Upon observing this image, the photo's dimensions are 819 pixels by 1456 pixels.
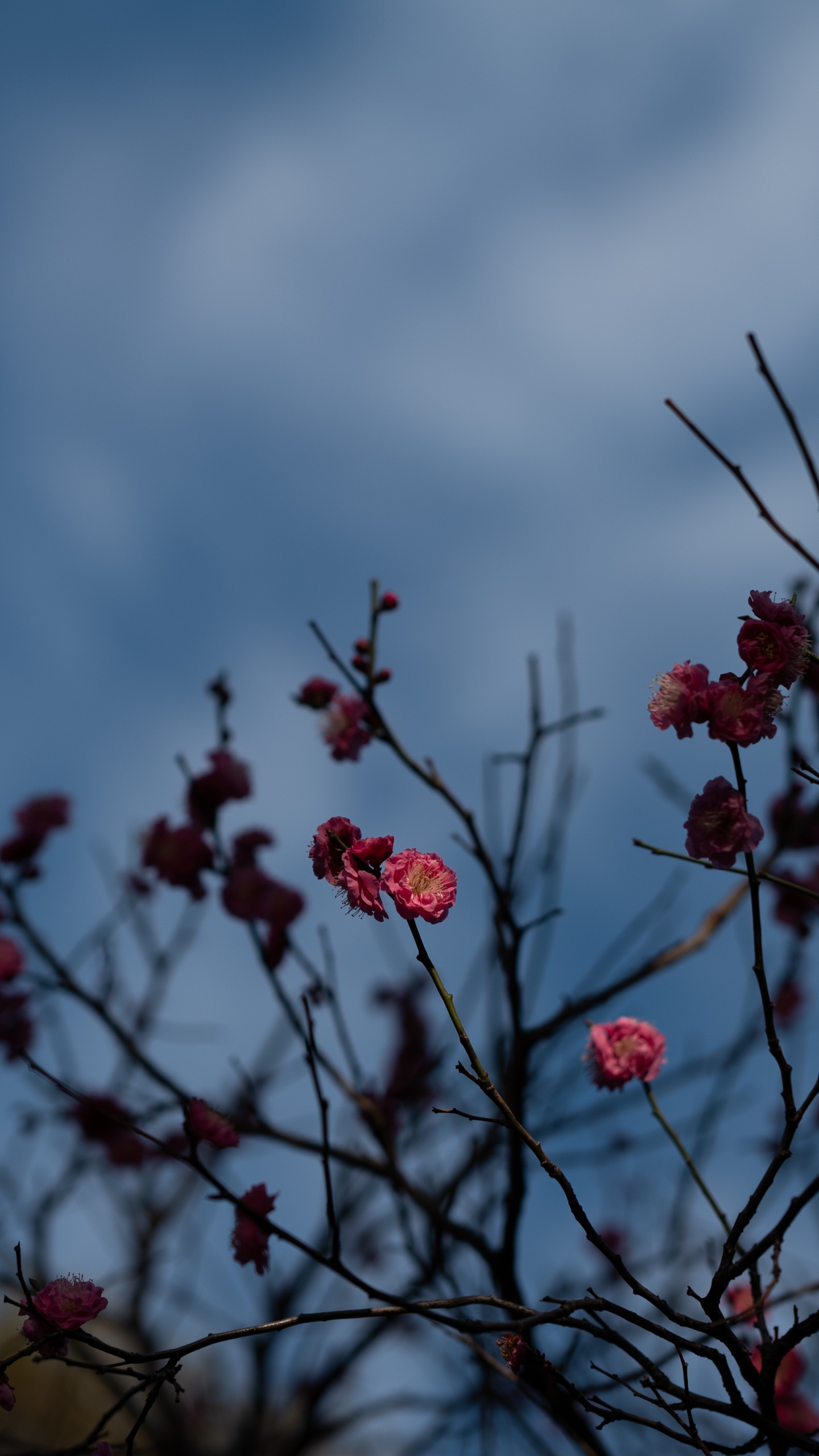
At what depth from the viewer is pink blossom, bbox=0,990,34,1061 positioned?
4.88m

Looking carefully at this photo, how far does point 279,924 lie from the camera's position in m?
3.57

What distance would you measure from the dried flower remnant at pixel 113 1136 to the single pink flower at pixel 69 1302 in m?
2.55

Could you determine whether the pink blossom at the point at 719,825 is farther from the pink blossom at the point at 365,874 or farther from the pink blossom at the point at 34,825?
the pink blossom at the point at 34,825

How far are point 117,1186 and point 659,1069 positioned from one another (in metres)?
4.55

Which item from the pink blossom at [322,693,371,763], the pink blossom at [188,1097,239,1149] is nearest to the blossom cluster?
the pink blossom at [188,1097,239,1149]

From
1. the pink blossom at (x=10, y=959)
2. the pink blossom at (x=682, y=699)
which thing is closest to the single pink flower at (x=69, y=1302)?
the pink blossom at (x=682, y=699)

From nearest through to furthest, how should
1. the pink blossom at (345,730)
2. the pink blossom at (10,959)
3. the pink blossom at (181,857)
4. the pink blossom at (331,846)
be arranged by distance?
the pink blossom at (331,846), the pink blossom at (345,730), the pink blossom at (181,857), the pink blossom at (10,959)

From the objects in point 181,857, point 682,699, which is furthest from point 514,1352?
point 181,857

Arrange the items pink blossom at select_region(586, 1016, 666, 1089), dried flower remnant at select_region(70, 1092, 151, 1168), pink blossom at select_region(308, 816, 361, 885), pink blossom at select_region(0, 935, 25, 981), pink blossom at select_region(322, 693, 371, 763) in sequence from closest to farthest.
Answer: pink blossom at select_region(308, 816, 361, 885) → pink blossom at select_region(586, 1016, 666, 1089) → pink blossom at select_region(322, 693, 371, 763) → pink blossom at select_region(0, 935, 25, 981) → dried flower remnant at select_region(70, 1092, 151, 1168)

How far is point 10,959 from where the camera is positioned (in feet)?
15.1

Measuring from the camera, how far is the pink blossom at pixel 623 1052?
2316 millimetres

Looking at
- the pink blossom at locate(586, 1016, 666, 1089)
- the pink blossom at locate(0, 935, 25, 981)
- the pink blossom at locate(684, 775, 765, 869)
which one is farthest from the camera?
the pink blossom at locate(0, 935, 25, 981)

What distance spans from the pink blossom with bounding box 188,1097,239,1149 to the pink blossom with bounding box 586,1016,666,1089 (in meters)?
0.95

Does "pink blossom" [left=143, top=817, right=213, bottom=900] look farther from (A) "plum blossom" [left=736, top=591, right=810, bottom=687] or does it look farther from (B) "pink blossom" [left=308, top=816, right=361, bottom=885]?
(A) "plum blossom" [left=736, top=591, right=810, bottom=687]
